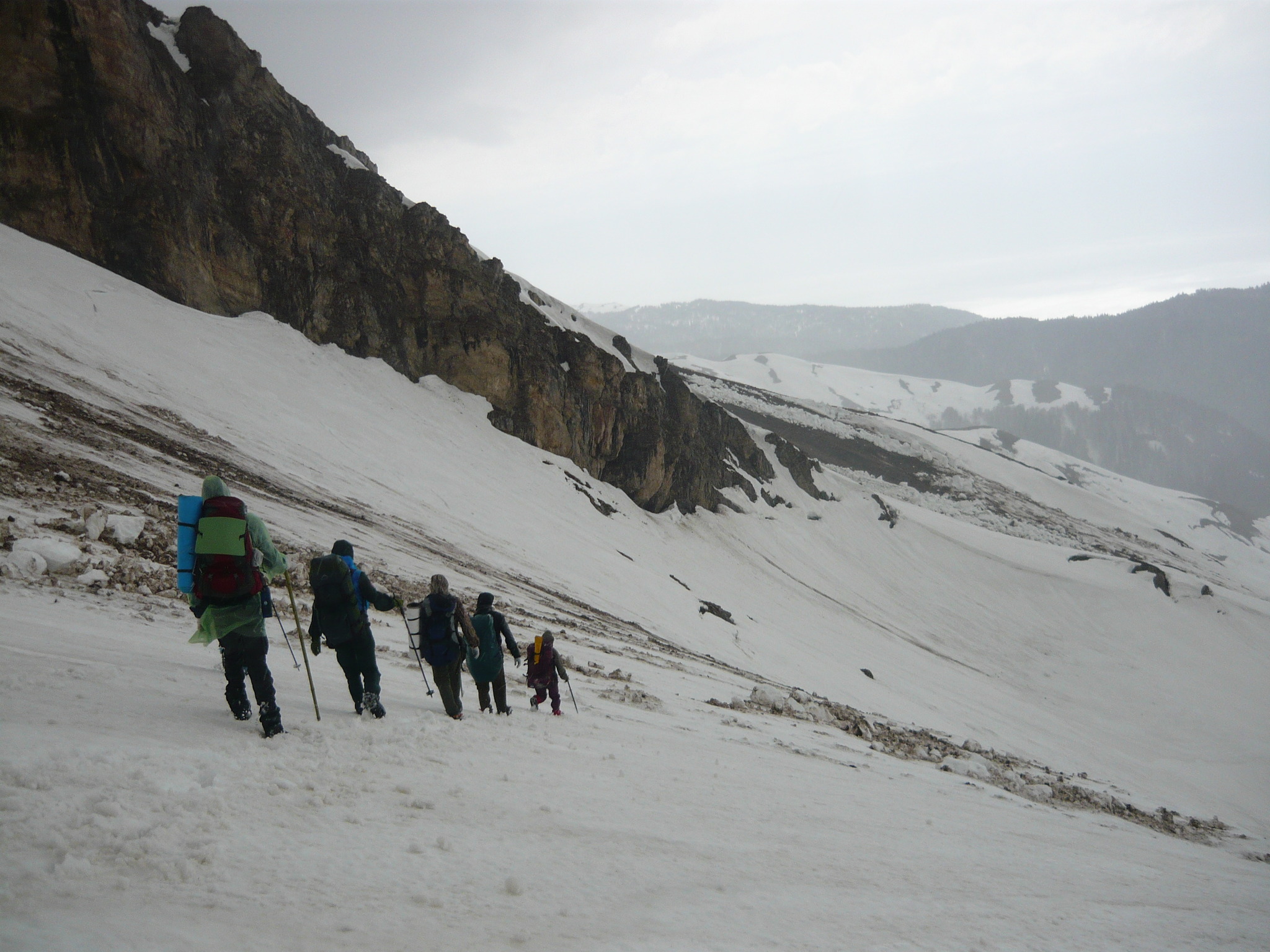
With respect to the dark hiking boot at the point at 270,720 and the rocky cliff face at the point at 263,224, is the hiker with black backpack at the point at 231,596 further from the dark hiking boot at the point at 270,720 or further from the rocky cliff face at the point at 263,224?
the rocky cliff face at the point at 263,224

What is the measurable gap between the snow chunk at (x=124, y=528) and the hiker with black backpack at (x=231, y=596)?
5.46 m

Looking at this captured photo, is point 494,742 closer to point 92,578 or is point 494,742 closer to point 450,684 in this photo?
point 450,684

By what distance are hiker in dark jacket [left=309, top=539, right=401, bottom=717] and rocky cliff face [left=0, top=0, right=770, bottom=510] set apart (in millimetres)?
23349

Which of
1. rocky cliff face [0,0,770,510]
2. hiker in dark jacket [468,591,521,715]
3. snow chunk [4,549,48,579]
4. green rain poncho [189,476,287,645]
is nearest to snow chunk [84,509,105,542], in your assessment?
snow chunk [4,549,48,579]

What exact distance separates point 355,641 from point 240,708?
3.27 feet

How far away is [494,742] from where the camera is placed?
6188 millimetres

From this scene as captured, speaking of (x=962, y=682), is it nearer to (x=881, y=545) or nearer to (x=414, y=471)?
(x=881, y=545)

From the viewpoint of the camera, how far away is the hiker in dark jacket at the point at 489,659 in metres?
7.36

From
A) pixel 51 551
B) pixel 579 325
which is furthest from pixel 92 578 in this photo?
pixel 579 325

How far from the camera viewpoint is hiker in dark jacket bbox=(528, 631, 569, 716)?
26.6 feet

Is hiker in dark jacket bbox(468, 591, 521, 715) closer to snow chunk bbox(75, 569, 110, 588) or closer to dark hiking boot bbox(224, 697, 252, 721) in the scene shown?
dark hiking boot bbox(224, 697, 252, 721)

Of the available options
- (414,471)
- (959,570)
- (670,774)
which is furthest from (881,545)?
(670,774)

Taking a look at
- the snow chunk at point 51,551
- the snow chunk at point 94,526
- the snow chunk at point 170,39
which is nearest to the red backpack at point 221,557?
the snow chunk at point 51,551

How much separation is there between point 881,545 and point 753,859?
128 feet
